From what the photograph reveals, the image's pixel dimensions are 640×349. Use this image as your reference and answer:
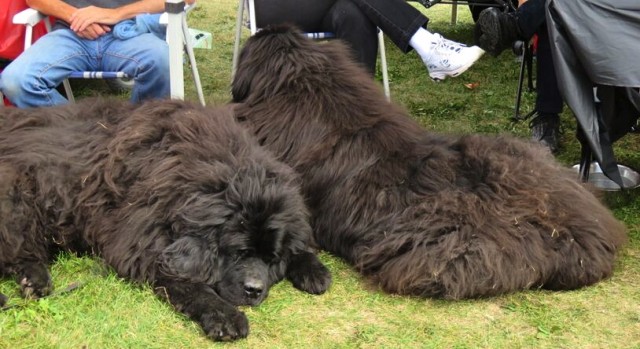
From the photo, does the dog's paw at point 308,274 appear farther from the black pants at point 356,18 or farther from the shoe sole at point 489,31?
the shoe sole at point 489,31

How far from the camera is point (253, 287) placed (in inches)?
105

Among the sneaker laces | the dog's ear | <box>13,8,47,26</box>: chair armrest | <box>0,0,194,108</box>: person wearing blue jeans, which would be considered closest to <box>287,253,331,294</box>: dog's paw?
the dog's ear

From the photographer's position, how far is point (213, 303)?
2584 mm

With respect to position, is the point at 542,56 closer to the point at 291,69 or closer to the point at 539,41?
the point at 539,41

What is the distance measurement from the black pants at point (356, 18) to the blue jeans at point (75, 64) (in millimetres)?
878

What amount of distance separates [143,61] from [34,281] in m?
1.65

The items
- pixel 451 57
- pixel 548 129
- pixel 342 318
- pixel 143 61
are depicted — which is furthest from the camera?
pixel 548 129

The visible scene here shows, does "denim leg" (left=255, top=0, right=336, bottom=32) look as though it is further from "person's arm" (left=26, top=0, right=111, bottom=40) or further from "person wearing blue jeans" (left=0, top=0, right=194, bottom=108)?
"person's arm" (left=26, top=0, right=111, bottom=40)

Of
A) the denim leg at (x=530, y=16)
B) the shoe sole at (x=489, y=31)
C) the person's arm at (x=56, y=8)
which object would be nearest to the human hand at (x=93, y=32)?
the person's arm at (x=56, y=8)

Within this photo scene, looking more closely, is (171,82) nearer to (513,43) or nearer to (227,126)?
(227,126)

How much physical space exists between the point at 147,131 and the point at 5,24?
2.08m

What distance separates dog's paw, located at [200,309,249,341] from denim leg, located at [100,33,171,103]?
5.98ft

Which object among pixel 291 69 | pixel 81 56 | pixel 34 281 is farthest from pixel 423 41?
pixel 34 281

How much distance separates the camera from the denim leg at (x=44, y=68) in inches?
153
